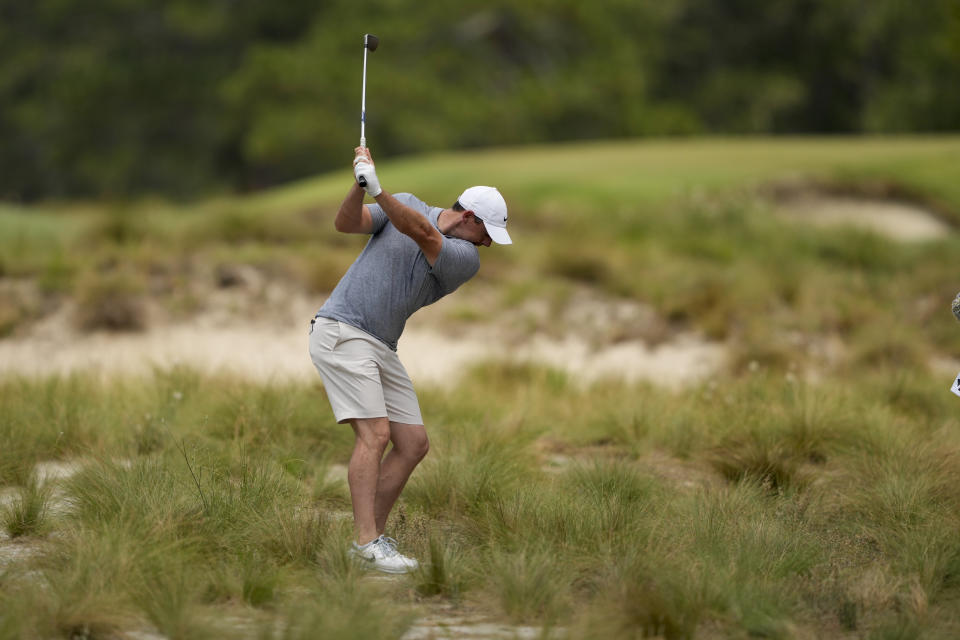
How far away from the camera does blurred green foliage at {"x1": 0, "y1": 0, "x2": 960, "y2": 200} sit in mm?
29688

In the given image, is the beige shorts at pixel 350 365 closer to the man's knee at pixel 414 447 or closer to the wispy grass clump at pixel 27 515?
the man's knee at pixel 414 447

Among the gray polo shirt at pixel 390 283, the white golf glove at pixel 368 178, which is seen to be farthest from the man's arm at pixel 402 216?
the gray polo shirt at pixel 390 283

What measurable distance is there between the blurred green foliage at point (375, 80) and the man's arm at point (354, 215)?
23.1 metres

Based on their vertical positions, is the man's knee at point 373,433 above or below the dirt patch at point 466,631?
above

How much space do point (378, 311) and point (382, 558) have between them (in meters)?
1.11

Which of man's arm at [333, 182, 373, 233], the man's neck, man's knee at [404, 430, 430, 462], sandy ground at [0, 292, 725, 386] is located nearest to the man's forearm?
man's arm at [333, 182, 373, 233]

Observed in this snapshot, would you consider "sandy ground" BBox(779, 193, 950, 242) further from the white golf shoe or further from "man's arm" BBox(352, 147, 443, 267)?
the white golf shoe

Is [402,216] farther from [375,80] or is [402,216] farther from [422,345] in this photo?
[375,80]

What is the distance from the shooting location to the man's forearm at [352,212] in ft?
17.6

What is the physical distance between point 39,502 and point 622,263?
360 inches

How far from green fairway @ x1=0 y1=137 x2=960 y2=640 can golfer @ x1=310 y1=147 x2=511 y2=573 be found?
303mm

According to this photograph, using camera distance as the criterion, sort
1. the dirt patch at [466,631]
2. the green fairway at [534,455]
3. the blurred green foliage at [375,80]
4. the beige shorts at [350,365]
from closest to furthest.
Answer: the dirt patch at [466,631] → the green fairway at [534,455] → the beige shorts at [350,365] → the blurred green foliage at [375,80]

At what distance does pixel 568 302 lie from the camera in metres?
13.5

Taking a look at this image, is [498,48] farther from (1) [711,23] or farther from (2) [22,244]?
(2) [22,244]
